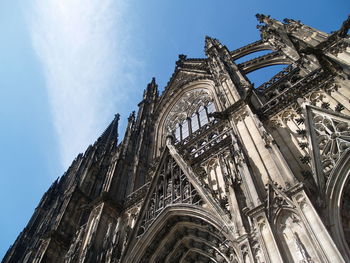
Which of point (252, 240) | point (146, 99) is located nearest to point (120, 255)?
point (252, 240)

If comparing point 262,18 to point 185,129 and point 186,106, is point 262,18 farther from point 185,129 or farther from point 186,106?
point 185,129

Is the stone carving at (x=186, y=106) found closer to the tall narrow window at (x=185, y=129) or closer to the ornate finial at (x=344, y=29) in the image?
the tall narrow window at (x=185, y=129)

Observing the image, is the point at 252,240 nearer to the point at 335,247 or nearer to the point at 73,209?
the point at 335,247

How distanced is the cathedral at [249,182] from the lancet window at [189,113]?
0.67 ft

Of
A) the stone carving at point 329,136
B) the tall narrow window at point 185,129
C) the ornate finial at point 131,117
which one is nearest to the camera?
the stone carving at point 329,136

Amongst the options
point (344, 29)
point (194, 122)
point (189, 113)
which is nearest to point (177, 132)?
point (194, 122)

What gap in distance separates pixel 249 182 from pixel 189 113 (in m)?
10.1

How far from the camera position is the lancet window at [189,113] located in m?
15.3

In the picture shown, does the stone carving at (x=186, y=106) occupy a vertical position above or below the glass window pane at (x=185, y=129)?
above

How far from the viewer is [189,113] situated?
16.6 meters

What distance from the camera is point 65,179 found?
1182 inches

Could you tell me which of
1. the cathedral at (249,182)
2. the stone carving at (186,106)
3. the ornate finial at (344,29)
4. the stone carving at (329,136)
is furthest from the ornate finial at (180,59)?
the stone carving at (329,136)

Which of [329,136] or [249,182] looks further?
[329,136]

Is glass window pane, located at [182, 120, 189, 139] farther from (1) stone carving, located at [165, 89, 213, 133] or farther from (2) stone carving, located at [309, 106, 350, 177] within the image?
(2) stone carving, located at [309, 106, 350, 177]
